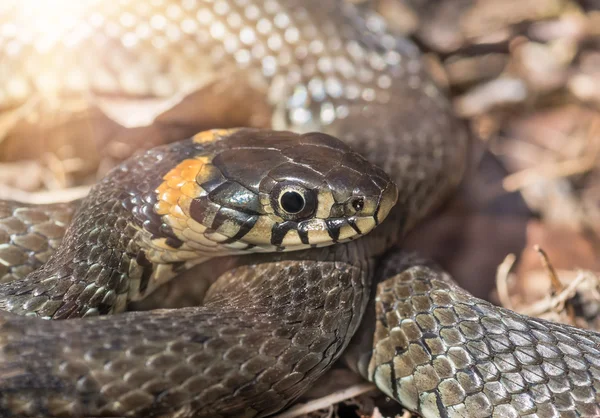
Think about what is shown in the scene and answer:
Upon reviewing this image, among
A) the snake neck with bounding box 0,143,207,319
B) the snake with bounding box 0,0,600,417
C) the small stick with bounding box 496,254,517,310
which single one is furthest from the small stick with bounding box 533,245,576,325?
the snake neck with bounding box 0,143,207,319

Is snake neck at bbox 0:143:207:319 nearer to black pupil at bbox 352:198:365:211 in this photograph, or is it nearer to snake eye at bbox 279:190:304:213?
snake eye at bbox 279:190:304:213

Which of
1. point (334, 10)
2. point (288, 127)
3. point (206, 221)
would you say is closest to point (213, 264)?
point (206, 221)

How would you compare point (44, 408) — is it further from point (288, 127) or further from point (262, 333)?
point (288, 127)

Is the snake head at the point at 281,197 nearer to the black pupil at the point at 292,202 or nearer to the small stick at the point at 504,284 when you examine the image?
the black pupil at the point at 292,202

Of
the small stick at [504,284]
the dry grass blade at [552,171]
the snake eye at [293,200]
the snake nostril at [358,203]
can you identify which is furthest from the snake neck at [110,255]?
the dry grass blade at [552,171]

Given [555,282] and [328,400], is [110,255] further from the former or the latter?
[555,282]

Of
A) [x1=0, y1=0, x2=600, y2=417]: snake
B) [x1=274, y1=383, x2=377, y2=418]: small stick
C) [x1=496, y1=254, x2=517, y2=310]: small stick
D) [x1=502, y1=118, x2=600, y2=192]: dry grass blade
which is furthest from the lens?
[x1=502, y1=118, x2=600, y2=192]: dry grass blade

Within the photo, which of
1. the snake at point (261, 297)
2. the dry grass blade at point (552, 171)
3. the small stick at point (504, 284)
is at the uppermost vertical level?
the snake at point (261, 297)
